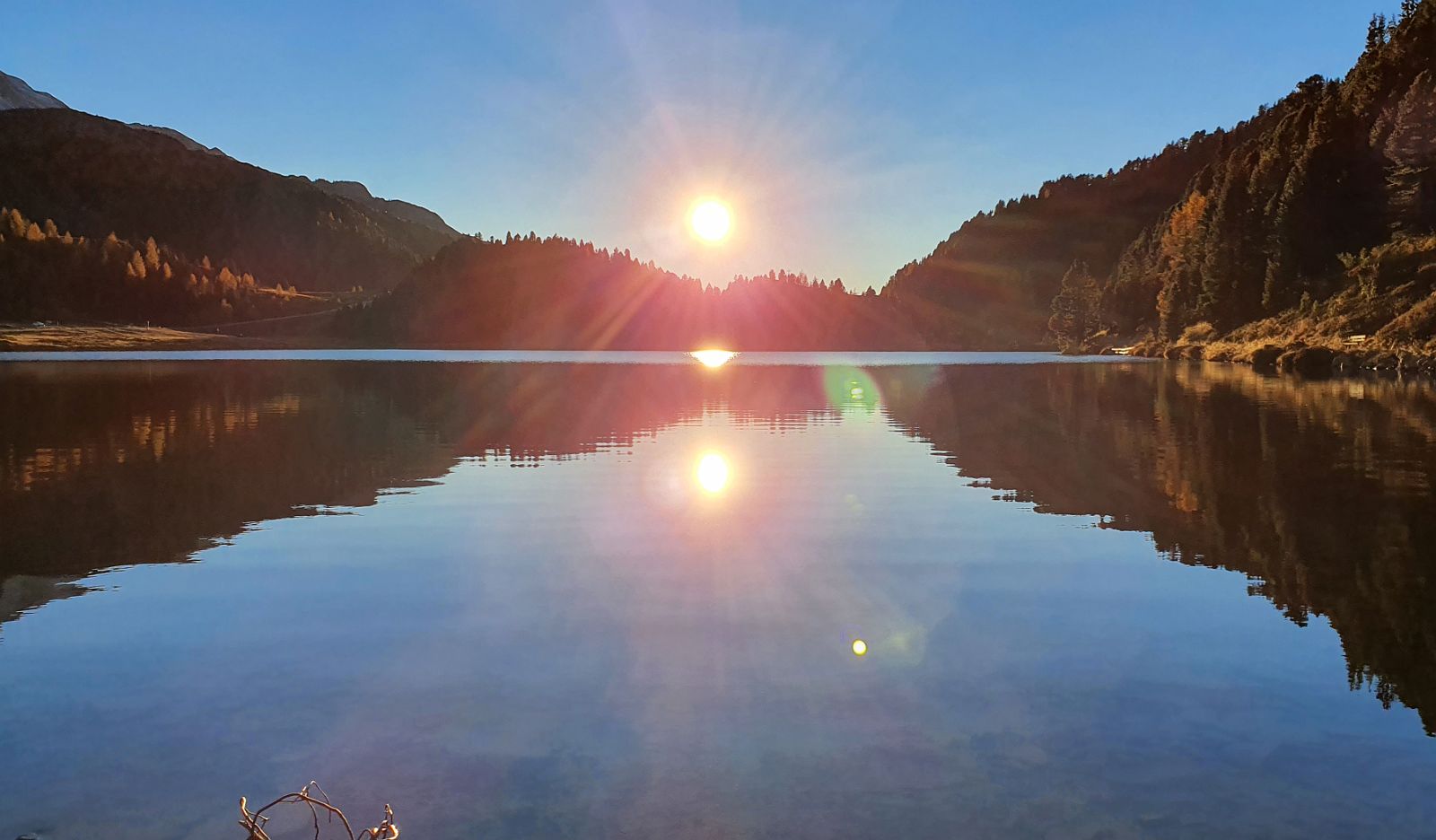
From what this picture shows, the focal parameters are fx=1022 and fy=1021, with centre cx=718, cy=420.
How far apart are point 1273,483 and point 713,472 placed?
49.2 ft

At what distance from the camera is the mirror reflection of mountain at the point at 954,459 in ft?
55.0

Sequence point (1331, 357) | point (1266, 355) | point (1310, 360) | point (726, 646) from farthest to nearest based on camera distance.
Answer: point (1266, 355) < point (1331, 357) < point (1310, 360) < point (726, 646)

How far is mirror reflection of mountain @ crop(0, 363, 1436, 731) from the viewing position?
55.0 ft

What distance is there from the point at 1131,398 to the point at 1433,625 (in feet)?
167

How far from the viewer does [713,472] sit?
30.5 metres

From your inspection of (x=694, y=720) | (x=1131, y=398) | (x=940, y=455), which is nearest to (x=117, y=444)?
(x=940, y=455)

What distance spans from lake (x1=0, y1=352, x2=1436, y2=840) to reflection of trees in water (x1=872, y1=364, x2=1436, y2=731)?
15 cm

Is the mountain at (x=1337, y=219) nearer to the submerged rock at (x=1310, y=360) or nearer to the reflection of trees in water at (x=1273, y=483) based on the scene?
the submerged rock at (x=1310, y=360)

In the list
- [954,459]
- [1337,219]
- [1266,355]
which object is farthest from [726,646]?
[1337,219]

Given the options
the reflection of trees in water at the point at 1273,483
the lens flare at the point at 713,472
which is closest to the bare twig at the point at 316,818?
the reflection of trees in water at the point at 1273,483

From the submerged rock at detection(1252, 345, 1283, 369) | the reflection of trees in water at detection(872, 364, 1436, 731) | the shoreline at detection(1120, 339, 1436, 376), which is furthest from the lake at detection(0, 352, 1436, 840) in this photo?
the submerged rock at detection(1252, 345, 1283, 369)

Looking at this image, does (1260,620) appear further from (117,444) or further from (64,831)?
(117,444)

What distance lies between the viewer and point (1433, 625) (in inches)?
516

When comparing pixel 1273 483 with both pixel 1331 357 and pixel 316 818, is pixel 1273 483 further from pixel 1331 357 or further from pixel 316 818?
pixel 1331 357
